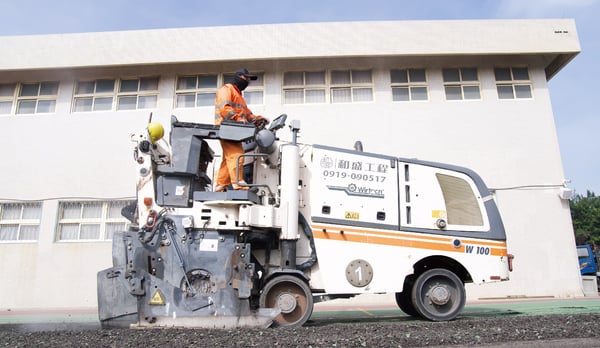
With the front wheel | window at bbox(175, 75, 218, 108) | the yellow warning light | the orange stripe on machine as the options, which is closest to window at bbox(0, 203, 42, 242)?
window at bbox(175, 75, 218, 108)

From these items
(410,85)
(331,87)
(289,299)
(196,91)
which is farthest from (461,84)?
(289,299)

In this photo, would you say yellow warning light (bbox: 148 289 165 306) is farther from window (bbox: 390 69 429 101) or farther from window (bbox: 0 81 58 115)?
window (bbox: 0 81 58 115)

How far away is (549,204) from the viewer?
35.1ft

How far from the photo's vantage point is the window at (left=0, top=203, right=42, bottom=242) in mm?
11164

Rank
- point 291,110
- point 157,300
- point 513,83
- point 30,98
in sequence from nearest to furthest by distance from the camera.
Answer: point 157,300, point 291,110, point 513,83, point 30,98

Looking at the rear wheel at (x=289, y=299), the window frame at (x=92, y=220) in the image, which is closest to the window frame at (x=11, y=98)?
the window frame at (x=92, y=220)

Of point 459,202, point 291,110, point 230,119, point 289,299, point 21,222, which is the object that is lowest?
point 289,299

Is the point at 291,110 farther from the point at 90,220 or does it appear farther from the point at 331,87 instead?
the point at 90,220

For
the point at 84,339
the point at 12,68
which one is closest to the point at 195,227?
the point at 84,339

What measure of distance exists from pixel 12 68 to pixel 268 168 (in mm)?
10578

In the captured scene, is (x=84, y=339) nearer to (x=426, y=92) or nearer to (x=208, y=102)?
(x=208, y=102)

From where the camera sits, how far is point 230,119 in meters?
5.24

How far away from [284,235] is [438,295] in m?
2.20

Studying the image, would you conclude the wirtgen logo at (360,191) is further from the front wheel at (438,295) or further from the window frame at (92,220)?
the window frame at (92,220)
